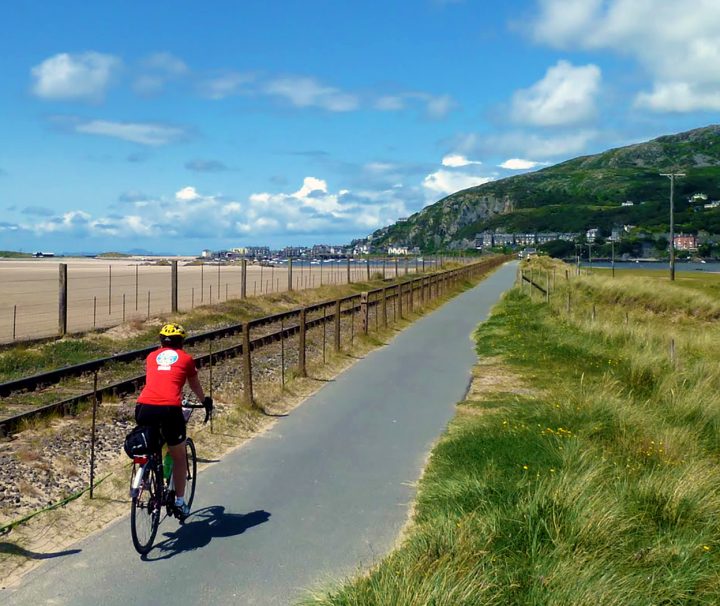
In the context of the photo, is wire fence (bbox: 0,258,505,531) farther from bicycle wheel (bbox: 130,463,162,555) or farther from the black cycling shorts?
the black cycling shorts

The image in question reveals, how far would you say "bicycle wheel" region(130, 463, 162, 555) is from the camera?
5789mm

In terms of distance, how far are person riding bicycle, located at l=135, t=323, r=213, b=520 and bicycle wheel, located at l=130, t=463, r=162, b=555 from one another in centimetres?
25

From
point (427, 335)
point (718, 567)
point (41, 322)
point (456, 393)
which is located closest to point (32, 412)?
point (456, 393)

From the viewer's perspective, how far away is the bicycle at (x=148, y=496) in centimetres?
580

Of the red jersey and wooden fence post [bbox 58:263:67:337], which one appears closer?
the red jersey

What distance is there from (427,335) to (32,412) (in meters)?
13.4

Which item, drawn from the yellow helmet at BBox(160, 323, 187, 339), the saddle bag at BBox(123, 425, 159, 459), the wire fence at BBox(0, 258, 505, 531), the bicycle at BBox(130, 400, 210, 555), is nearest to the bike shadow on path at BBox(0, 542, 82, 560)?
the wire fence at BBox(0, 258, 505, 531)

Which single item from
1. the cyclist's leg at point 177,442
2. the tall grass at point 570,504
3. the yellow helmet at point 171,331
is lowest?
the tall grass at point 570,504

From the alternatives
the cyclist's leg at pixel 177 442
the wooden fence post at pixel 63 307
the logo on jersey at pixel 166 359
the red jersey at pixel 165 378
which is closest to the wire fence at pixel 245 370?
the cyclist's leg at pixel 177 442

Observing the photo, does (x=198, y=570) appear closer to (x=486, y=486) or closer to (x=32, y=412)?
(x=486, y=486)

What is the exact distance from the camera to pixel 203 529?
→ 256 inches

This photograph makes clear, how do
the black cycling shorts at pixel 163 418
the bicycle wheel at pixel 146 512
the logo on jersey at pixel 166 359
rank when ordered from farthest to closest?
the logo on jersey at pixel 166 359 → the black cycling shorts at pixel 163 418 → the bicycle wheel at pixel 146 512

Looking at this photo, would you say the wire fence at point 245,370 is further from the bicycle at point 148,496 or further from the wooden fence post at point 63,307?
the wooden fence post at point 63,307

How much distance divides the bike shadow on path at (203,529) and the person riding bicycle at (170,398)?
0.19m
